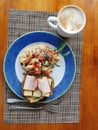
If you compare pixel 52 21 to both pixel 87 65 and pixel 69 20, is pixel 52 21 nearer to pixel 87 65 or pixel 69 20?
pixel 69 20

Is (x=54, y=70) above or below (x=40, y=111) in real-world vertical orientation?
above

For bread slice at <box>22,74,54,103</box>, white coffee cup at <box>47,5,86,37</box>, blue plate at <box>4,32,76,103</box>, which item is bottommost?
bread slice at <box>22,74,54,103</box>

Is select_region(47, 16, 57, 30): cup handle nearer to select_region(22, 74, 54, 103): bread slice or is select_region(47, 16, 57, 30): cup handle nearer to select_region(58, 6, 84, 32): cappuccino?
select_region(58, 6, 84, 32): cappuccino

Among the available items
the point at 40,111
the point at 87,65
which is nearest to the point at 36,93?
the point at 40,111

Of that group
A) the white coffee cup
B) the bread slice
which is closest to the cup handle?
the white coffee cup

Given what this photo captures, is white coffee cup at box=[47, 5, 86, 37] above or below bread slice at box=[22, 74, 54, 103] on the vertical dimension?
above

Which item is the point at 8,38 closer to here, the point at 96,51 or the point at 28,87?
the point at 28,87

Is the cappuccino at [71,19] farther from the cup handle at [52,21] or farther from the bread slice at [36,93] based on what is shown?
the bread slice at [36,93]
